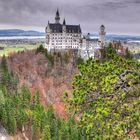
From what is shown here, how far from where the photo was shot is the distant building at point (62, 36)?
590 feet

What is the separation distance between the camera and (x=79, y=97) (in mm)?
16219

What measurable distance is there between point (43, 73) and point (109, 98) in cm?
14685

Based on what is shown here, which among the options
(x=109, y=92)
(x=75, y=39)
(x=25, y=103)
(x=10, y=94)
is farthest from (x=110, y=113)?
(x=75, y=39)

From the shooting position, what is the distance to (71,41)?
18250 centimetres

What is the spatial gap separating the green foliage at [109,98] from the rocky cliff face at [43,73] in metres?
129

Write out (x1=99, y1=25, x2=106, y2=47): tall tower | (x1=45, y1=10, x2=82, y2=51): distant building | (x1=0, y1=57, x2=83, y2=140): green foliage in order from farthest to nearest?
1. (x1=99, y1=25, x2=106, y2=47): tall tower
2. (x1=45, y1=10, x2=82, y2=51): distant building
3. (x1=0, y1=57, x2=83, y2=140): green foliage

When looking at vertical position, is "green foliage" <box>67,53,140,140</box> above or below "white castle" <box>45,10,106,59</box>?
above

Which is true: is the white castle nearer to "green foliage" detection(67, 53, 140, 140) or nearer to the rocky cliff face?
the rocky cliff face

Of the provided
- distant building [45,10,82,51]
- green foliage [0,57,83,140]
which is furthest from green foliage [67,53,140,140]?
distant building [45,10,82,51]

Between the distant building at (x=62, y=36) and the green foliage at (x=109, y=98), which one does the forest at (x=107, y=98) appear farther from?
the distant building at (x=62, y=36)

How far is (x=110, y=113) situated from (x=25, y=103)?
353 feet

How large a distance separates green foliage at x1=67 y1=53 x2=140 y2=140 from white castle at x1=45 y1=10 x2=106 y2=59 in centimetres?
15733

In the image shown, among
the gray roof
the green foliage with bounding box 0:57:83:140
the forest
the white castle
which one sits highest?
the forest

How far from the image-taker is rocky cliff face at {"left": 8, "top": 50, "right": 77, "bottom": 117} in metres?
150
